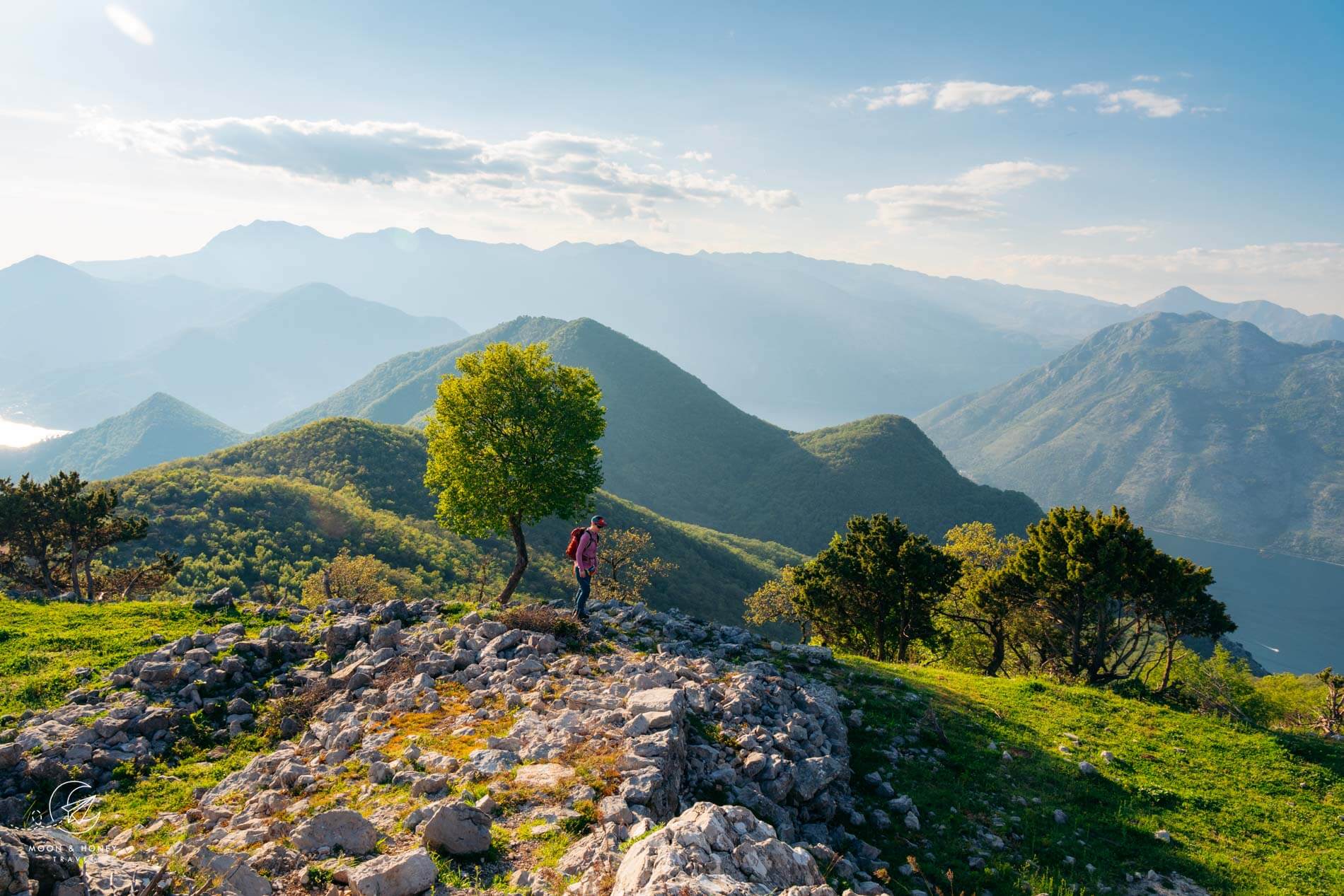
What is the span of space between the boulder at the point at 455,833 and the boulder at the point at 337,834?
2.69 ft

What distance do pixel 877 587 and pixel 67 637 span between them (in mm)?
33805

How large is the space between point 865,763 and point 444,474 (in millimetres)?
18946

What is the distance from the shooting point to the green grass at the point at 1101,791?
13.2m

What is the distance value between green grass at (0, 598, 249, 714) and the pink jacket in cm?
1285

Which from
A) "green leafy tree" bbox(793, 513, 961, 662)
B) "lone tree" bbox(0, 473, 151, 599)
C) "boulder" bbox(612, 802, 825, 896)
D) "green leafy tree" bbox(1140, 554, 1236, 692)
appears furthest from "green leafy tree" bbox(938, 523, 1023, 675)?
"lone tree" bbox(0, 473, 151, 599)

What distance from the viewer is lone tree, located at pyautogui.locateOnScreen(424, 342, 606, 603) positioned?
25453 mm

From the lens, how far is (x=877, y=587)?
34719mm

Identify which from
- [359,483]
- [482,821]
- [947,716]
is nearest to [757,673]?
[947,716]

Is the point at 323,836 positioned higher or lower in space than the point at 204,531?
higher

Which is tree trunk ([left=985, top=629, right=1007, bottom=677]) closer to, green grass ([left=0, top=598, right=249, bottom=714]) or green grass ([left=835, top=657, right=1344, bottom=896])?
green grass ([left=835, top=657, right=1344, bottom=896])

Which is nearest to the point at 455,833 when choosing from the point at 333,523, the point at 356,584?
the point at 356,584

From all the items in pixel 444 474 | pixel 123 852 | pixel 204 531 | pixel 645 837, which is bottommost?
pixel 204 531

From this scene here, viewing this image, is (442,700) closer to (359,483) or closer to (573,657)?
(573,657)

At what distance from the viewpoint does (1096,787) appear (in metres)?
16.2
